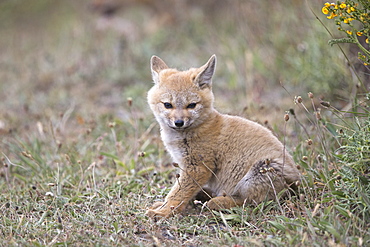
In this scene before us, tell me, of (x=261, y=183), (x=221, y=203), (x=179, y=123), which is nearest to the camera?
(x=261, y=183)

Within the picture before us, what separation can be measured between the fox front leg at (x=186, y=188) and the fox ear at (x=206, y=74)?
935mm

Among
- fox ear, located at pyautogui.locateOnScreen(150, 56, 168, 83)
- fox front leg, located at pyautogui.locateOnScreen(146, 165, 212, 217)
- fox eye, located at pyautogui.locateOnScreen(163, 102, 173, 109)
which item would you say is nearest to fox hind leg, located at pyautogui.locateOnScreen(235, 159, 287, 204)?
fox front leg, located at pyautogui.locateOnScreen(146, 165, 212, 217)

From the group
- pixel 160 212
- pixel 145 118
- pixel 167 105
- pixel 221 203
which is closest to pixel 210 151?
pixel 221 203

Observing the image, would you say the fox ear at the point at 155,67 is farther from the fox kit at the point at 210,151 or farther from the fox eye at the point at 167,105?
the fox eye at the point at 167,105

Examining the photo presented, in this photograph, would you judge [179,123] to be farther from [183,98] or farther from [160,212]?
[160,212]

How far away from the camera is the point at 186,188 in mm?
3998

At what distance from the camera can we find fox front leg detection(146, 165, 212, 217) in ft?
13.0

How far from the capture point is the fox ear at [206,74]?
4312mm

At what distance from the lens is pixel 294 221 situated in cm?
346

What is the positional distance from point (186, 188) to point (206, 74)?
125 cm

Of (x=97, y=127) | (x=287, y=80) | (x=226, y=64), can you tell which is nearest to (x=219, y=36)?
(x=226, y=64)

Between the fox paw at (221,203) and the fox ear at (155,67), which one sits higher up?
the fox ear at (155,67)

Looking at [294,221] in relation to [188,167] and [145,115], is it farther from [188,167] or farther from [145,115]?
[145,115]

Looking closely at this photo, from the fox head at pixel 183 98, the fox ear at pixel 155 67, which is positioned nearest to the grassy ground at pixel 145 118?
the fox head at pixel 183 98
